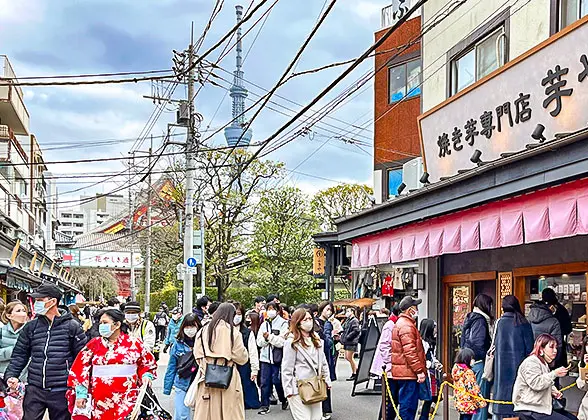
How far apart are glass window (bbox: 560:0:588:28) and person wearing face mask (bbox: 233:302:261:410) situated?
707cm

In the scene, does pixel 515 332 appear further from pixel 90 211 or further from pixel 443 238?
pixel 90 211

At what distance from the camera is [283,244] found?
1491 inches

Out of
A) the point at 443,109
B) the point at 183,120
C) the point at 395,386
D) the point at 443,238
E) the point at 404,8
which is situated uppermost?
the point at 404,8

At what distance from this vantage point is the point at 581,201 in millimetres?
7684

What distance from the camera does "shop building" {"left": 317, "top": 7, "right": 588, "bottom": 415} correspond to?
27.6 ft

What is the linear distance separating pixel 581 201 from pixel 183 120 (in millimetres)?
18754

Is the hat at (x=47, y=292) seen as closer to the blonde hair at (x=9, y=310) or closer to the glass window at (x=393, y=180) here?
the blonde hair at (x=9, y=310)

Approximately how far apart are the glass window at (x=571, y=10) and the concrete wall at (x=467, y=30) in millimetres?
328

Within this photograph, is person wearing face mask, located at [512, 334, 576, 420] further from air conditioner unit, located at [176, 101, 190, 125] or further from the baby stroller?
air conditioner unit, located at [176, 101, 190, 125]

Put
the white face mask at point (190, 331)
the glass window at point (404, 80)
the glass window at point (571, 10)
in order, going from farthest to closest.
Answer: the glass window at point (404, 80), the glass window at point (571, 10), the white face mask at point (190, 331)

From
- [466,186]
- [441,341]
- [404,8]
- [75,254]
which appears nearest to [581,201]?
[466,186]

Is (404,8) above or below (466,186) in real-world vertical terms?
above

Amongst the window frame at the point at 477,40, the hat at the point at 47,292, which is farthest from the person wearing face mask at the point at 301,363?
the window frame at the point at 477,40

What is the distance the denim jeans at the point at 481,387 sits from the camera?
34.1 ft
